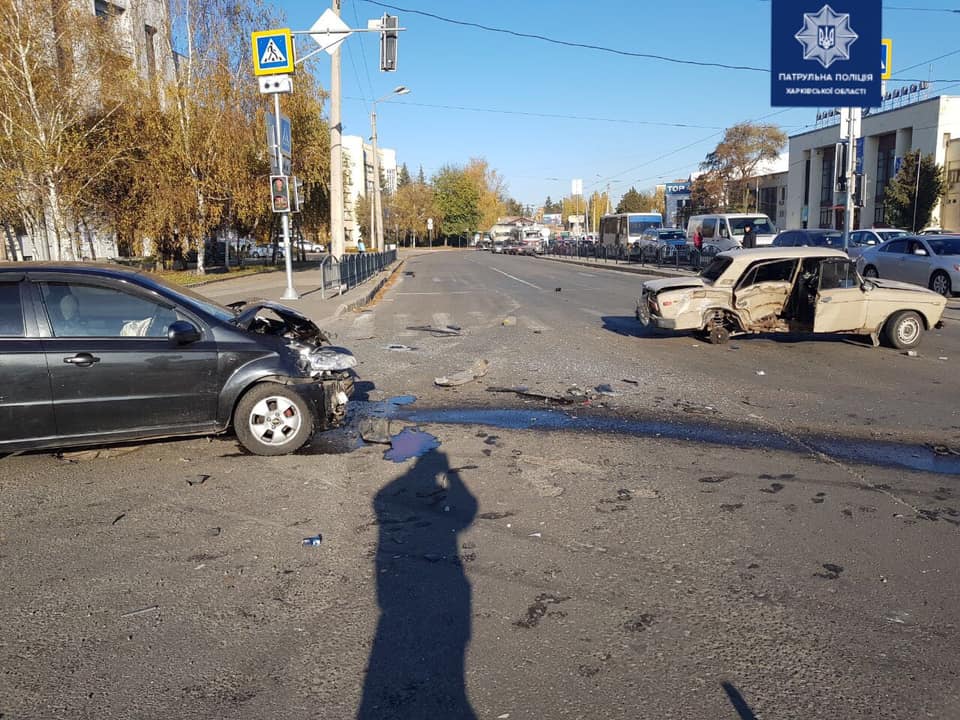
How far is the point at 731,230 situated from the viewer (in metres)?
30.3

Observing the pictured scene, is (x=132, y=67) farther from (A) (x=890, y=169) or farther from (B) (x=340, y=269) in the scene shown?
(A) (x=890, y=169)

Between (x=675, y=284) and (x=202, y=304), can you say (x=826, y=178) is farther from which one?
(x=202, y=304)

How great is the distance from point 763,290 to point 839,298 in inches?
41.6

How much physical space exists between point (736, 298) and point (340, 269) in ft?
42.3

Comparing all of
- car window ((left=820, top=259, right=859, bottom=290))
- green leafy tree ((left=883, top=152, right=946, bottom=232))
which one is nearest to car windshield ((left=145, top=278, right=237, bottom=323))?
car window ((left=820, top=259, right=859, bottom=290))

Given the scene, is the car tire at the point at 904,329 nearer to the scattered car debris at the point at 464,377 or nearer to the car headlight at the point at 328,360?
the scattered car debris at the point at 464,377

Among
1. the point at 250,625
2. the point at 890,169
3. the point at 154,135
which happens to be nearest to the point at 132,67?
the point at 154,135

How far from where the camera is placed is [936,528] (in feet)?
14.9

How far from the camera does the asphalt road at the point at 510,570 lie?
3.00 meters

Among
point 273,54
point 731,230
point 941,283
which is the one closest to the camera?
point 273,54

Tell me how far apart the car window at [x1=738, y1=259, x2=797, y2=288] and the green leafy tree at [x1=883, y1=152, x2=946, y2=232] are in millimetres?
36927

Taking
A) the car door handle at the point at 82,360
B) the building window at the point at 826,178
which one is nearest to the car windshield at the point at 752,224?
the car door handle at the point at 82,360

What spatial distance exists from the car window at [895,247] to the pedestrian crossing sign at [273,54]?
53.2ft

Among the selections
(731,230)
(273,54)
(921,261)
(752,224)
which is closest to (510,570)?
(273,54)
